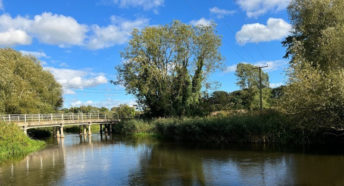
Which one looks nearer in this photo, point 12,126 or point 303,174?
point 303,174

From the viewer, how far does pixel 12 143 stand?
22.0m

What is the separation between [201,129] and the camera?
87.1ft

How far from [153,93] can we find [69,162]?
22245mm

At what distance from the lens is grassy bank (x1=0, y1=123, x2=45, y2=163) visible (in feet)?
68.5

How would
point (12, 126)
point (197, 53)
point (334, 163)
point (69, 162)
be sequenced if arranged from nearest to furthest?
point (334, 163) → point (69, 162) → point (12, 126) → point (197, 53)

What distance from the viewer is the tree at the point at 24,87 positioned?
31128 millimetres

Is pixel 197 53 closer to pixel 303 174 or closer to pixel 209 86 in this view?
pixel 209 86

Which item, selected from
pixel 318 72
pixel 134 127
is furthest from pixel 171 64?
pixel 318 72

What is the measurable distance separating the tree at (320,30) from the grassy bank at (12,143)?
74.4ft

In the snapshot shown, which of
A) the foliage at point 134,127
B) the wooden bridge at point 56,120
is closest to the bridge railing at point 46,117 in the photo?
the wooden bridge at point 56,120

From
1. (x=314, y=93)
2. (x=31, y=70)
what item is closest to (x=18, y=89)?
(x=31, y=70)

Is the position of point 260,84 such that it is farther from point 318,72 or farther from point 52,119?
point 52,119

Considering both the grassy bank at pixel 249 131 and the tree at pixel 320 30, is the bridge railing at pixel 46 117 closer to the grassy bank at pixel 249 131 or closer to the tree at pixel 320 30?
the grassy bank at pixel 249 131

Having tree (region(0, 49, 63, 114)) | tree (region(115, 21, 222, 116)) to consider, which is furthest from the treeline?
tree (region(0, 49, 63, 114))
